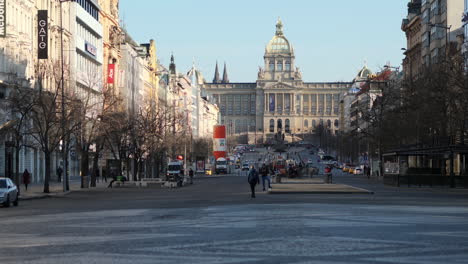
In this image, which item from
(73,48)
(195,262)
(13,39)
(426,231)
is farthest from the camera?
(73,48)

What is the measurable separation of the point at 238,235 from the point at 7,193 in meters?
19.1

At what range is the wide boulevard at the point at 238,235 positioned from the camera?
17.7 meters

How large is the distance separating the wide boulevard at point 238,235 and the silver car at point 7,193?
420 centimetres

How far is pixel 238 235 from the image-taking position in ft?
73.8

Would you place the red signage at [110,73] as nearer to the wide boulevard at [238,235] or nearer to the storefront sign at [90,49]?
the storefront sign at [90,49]

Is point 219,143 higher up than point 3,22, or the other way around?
point 3,22

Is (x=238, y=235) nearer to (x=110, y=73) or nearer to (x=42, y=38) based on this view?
(x=42, y=38)

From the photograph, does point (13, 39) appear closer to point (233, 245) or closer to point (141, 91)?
point (233, 245)

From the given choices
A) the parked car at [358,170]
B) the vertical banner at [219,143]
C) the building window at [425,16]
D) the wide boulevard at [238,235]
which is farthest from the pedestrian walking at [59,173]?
the vertical banner at [219,143]

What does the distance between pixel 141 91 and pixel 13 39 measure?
70277 millimetres

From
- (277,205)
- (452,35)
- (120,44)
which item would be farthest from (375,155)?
(277,205)

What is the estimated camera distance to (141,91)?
13575 centimetres

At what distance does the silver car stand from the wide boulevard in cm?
420

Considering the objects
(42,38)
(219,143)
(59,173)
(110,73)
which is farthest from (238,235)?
(219,143)
